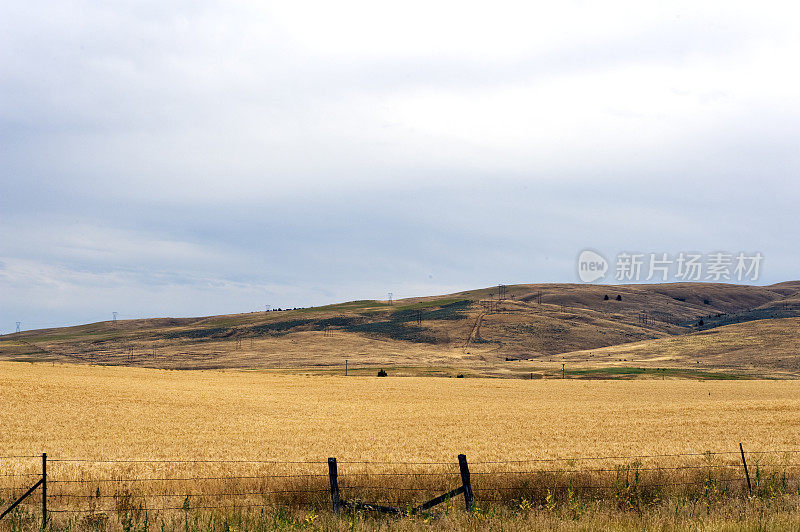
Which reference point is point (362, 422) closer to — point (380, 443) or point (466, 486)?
point (380, 443)

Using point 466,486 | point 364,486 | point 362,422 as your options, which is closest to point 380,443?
point 362,422

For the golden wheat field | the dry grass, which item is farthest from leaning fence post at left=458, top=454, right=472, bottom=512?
the golden wheat field

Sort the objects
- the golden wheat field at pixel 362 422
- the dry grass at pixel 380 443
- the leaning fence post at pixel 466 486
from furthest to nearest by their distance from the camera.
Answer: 1. the golden wheat field at pixel 362 422
2. the dry grass at pixel 380 443
3. the leaning fence post at pixel 466 486

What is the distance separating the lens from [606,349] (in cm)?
16138

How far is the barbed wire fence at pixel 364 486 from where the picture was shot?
14.6m

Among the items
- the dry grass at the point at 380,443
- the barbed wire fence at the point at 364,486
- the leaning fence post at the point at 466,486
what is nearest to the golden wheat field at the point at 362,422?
the dry grass at the point at 380,443

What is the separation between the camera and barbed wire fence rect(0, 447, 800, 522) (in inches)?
576

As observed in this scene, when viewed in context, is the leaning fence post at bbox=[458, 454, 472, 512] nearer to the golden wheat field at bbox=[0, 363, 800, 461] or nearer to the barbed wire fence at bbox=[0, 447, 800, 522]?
the barbed wire fence at bbox=[0, 447, 800, 522]

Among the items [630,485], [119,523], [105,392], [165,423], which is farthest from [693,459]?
[105,392]

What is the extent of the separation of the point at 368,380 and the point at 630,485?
230 ft

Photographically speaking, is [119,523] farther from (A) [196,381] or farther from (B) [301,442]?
(A) [196,381]

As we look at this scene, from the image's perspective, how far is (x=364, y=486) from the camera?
16250mm

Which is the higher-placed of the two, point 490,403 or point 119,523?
point 119,523

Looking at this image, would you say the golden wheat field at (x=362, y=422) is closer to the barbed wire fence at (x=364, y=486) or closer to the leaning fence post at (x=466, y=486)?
the barbed wire fence at (x=364, y=486)
